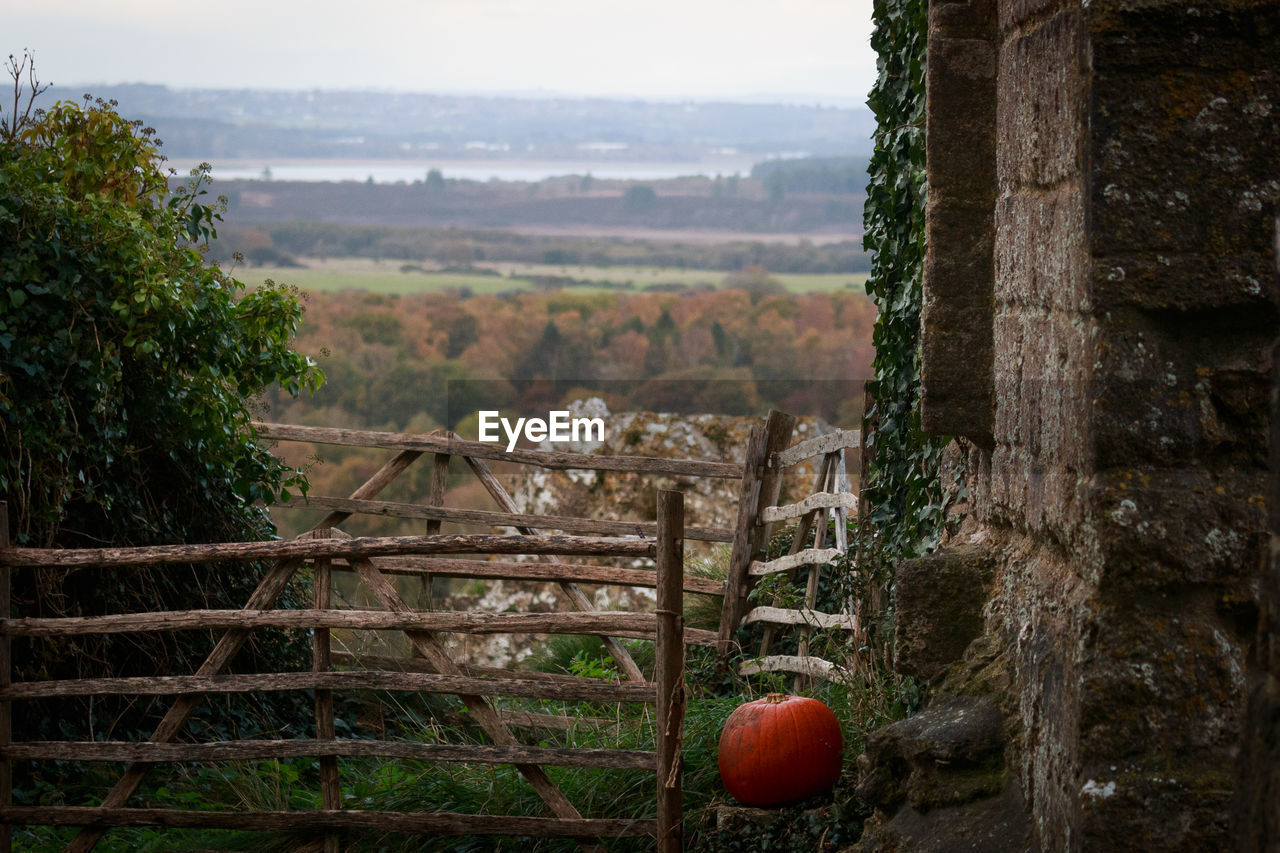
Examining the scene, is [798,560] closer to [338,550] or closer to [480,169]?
[338,550]

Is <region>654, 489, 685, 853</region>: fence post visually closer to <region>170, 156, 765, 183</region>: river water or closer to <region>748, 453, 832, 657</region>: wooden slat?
<region>748, 453, 832, 657</region>: wooden slat

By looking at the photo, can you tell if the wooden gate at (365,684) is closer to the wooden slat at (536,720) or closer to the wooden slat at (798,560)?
the wooden slat at (536,720)

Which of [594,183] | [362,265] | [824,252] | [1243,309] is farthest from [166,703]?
A: [594,183]

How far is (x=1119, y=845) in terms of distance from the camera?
1838 mm

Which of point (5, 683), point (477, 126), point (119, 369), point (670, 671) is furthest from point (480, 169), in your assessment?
point (670, 671)

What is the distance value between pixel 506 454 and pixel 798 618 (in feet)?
7.35

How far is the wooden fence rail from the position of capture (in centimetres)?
346

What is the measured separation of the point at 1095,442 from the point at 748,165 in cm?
4346

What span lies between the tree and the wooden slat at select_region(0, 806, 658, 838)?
0.94 meters

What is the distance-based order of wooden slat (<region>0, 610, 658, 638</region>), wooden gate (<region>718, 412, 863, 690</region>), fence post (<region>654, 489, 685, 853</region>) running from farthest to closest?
wooden gate (<region>718, 412, 863, 690</region>) → wooden slat (<region>0, 610, 658, 638</region>) → fence post (<region>654, 489, 685, 853</region>)

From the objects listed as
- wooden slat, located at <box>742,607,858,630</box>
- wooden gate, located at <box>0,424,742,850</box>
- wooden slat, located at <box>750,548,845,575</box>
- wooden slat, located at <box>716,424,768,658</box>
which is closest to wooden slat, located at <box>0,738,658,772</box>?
wooden gate, located at <box>0,424,742,850</box>

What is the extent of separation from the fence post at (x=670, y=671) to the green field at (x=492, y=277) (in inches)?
1187

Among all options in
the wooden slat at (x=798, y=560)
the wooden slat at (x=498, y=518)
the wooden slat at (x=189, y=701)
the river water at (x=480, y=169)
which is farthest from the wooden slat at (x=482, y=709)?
the river water at (x=480, y=169)

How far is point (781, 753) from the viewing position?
3.49 metres
